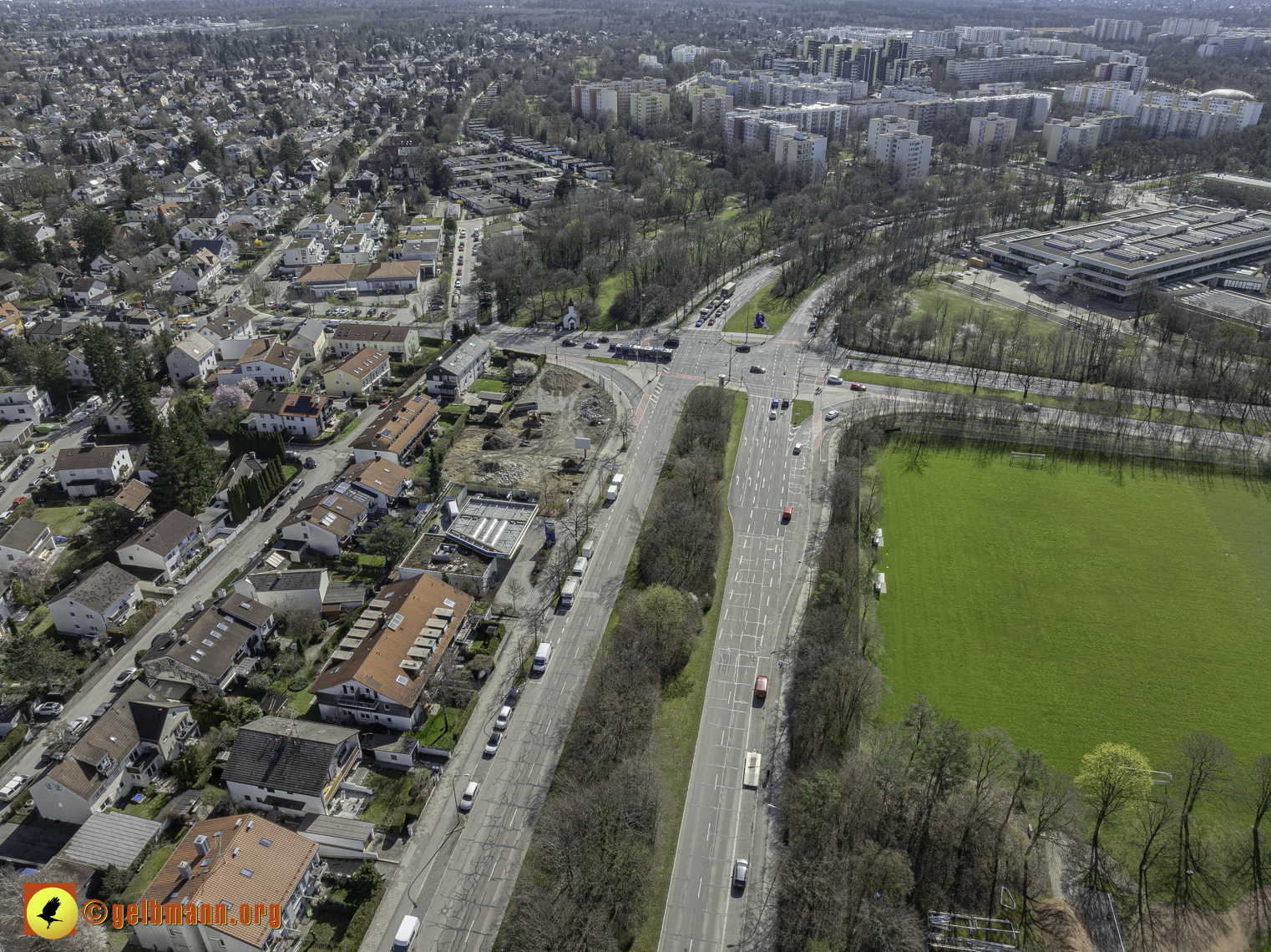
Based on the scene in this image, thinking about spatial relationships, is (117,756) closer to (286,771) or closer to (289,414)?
(286,771)

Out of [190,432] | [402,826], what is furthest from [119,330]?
[402,826]

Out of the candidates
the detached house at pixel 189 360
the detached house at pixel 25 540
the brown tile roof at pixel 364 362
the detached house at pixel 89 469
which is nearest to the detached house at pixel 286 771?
the detached house at pixel 25 540

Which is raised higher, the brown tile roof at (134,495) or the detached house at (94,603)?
the brown tile roof at (134,495)

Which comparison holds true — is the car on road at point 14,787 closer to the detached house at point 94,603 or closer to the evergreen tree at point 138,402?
the detached house at point 94,603

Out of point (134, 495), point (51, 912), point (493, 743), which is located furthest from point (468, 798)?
point (134, 495)

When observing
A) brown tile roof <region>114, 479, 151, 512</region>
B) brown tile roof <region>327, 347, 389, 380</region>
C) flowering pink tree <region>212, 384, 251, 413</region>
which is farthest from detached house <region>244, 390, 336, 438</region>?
brown tile roof <region>114, 479, 151, 512</region>

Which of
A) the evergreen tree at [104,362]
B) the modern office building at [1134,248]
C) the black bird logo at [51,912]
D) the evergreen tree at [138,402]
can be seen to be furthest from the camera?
the modern office building at [1134,248]
